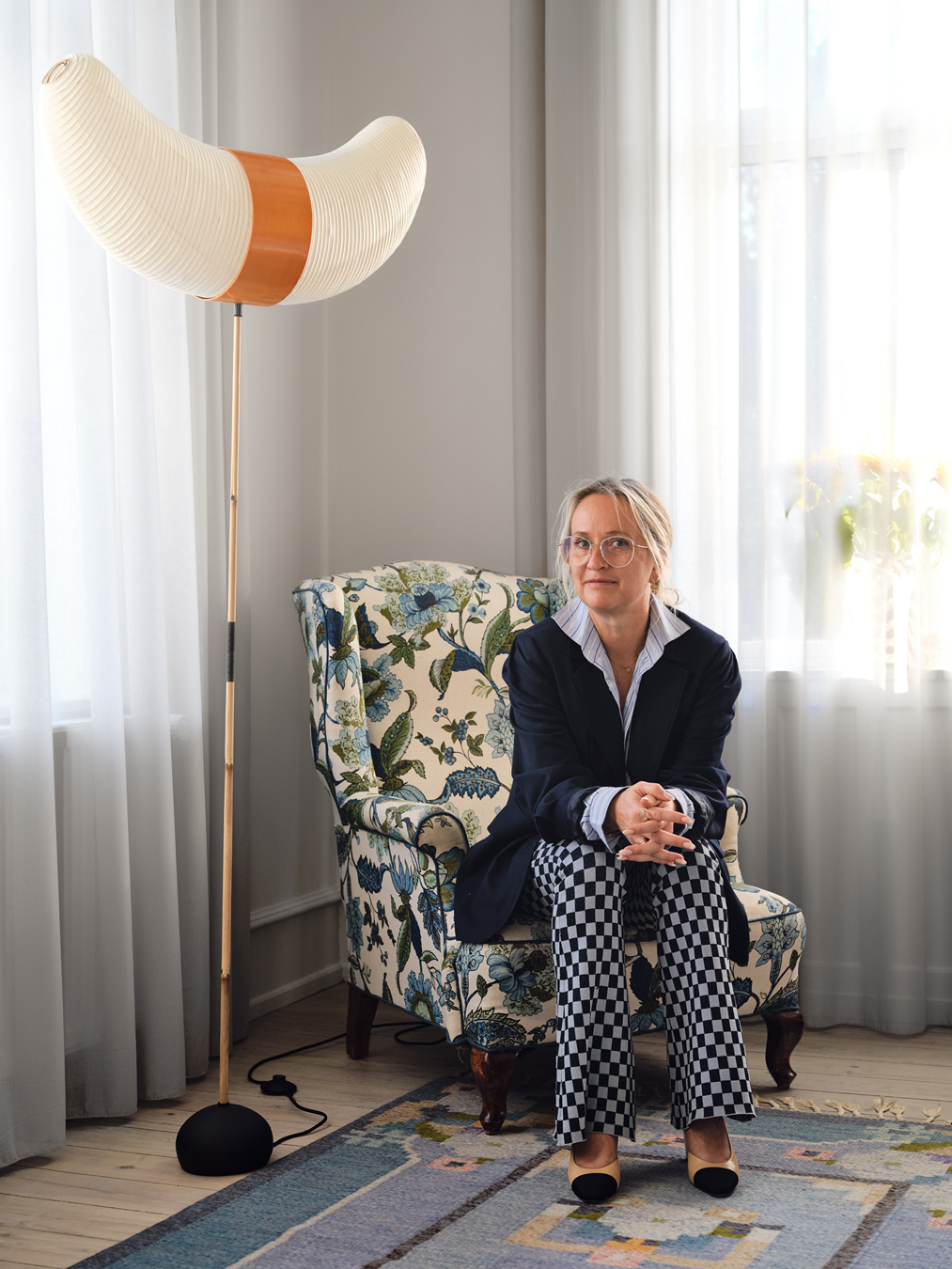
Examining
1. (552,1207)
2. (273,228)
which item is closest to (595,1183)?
(552,1207)

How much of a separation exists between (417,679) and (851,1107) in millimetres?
1185

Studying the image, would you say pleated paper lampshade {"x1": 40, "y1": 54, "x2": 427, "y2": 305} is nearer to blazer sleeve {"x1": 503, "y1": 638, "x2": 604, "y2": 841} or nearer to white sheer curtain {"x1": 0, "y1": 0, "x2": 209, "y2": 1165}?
white sheer curtain {"x1": 0, "y1": 0, "x2": 209, "y2": 1165}

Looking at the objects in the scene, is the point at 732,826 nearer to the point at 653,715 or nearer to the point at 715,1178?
the point at 653,715

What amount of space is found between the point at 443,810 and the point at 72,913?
2.21ft

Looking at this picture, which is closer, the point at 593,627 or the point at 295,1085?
the point at 593,627

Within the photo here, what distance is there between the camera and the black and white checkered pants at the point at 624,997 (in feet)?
5.90

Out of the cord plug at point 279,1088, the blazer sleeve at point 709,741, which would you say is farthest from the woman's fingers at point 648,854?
the cord plug at point 279,1088

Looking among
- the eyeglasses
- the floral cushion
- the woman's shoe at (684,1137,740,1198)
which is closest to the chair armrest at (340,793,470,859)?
the floral cushion

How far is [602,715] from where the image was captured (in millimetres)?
2064

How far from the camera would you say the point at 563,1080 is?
1801 mm

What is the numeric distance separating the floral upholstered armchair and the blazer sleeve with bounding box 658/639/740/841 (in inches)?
11.2

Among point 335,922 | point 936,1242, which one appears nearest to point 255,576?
point 335,922

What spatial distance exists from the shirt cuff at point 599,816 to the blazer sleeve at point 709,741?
0.19m

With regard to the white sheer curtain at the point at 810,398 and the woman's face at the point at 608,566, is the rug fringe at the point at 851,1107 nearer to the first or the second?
the white sheer curtain at the point at 810,398
